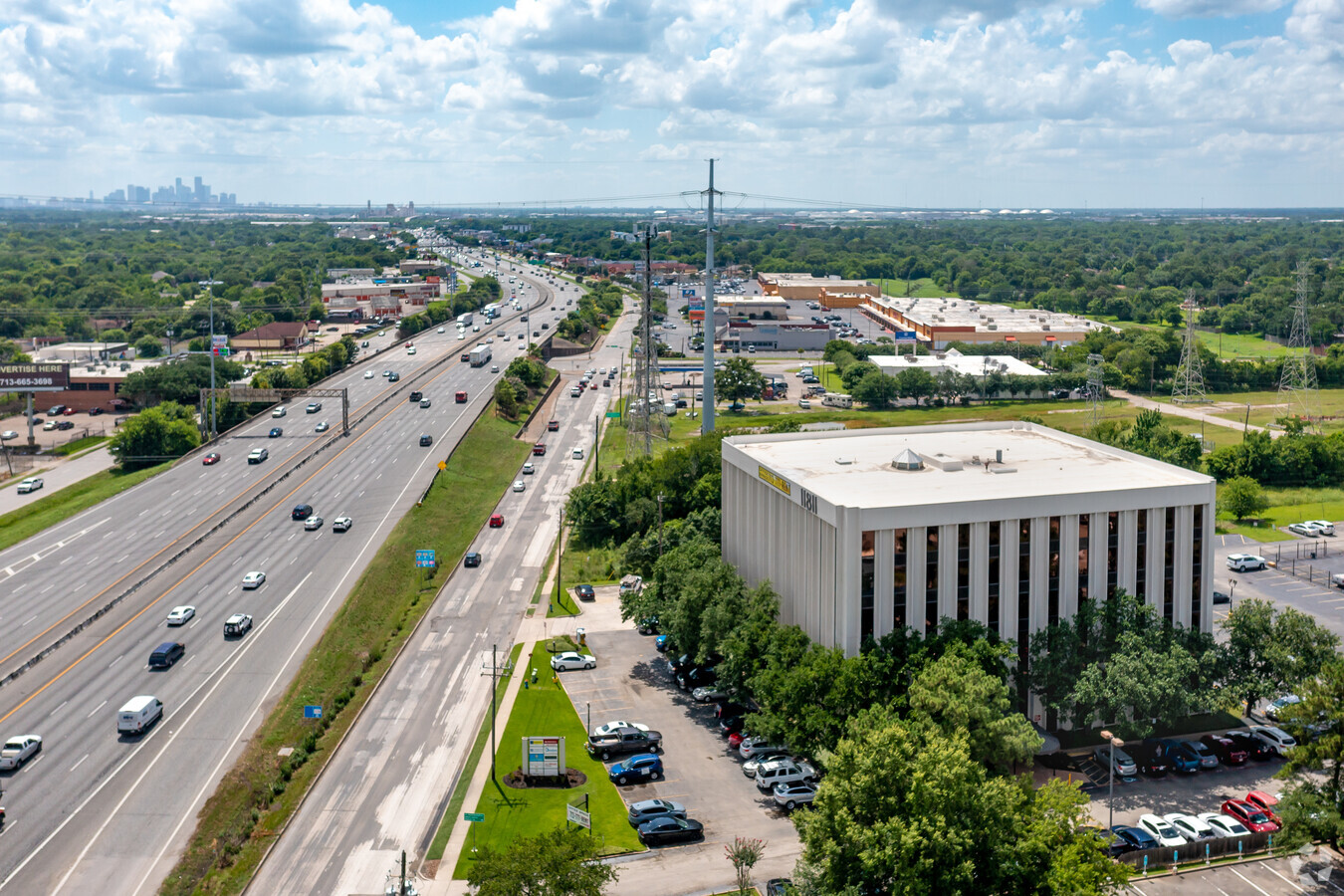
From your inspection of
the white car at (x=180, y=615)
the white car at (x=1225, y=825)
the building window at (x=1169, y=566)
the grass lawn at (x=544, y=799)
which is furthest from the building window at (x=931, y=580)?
the white car at (x=180, y=615)

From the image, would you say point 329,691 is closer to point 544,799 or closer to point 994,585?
point 544,799

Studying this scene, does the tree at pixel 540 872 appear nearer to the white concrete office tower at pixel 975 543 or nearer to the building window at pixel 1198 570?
the white concrete office tower at pixel 975 543

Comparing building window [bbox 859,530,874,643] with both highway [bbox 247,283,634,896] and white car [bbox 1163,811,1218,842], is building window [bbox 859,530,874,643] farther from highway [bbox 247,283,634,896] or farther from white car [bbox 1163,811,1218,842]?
highway [bbox 247,283,634,896]

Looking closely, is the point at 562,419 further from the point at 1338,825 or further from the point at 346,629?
the point at 1338,825

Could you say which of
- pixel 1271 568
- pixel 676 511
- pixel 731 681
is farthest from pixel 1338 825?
pixel 676 511

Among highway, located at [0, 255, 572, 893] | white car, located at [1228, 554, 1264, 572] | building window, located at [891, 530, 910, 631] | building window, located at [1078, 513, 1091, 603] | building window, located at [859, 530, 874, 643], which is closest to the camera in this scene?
highway, located at [0, 255, 572, 893]

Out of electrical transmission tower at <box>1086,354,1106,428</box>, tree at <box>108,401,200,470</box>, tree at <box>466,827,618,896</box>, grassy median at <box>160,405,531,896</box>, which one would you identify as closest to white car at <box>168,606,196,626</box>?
grassy median at <box>160,405,531,896</box>

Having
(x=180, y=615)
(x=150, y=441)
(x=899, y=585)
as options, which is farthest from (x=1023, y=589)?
(x=150, y=441)
